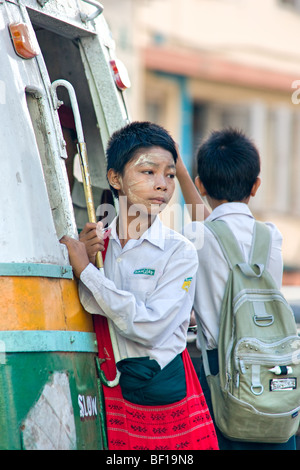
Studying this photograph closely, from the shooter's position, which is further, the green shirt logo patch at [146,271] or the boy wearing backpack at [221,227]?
the boy wearing backpack at [221,227]

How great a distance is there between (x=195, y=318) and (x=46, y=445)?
1.01 meters

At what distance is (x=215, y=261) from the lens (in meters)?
3.16

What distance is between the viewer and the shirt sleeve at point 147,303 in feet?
8.64

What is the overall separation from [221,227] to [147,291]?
1.98 ft

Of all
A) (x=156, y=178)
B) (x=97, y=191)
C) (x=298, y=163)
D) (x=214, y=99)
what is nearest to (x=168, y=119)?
(x=214, y=99)

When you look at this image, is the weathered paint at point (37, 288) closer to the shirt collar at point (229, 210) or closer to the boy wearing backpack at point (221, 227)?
the boy wearing backpack at point (221, 227)

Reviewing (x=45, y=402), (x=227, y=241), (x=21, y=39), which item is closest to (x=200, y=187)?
(x=227, y=241)

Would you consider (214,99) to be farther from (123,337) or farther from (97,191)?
(123,337)

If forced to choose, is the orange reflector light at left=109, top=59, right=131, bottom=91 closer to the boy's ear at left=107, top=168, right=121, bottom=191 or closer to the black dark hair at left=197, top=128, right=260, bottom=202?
the black dark hair at left=197, top=128, right=260, bottom=202

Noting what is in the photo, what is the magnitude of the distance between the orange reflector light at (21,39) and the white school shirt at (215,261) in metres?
1.03

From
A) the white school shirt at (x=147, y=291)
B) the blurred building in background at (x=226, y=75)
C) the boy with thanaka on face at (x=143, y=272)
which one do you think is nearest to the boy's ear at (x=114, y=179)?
the boy with thanaka on face at (x=143, y=272)

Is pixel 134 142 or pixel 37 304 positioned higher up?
pixel 134 142

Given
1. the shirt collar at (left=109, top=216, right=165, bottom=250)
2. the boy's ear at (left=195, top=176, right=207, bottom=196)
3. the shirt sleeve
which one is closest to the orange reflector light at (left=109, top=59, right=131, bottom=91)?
the boy's ear at (left=195, top=176, right=207, bottom=196)

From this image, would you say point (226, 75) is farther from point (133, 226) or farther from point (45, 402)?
point (45, 402)
